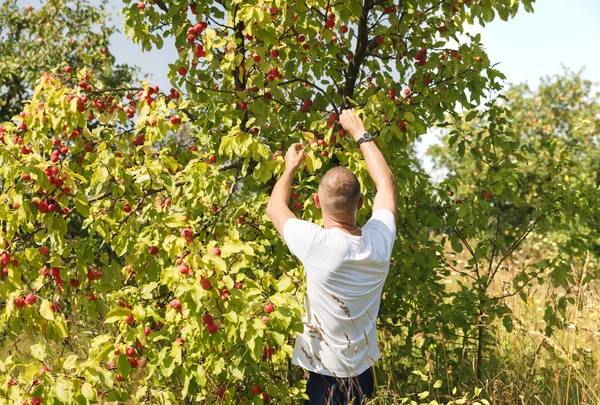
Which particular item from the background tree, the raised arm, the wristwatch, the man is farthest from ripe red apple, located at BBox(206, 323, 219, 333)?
the background tree

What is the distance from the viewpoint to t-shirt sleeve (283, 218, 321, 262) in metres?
2.72

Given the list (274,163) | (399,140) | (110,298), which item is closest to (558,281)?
(399,140)

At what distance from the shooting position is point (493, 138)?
4.80 metres

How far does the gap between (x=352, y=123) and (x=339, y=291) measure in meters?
1.18

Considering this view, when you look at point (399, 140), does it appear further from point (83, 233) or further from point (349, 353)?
point (83, 233)

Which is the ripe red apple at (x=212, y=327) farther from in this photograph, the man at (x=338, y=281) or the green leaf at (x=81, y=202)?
the green leaf at (x=81, y=202)

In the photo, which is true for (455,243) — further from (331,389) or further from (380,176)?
(331,389)

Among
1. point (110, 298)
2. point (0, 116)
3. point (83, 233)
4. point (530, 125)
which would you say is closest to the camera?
point (110, 298)

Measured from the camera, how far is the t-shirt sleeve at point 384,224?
2.93 metres

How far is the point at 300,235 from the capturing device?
2.75 meters

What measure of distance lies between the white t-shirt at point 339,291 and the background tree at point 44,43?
7.38m

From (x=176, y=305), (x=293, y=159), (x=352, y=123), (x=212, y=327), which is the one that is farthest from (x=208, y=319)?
(x=352, y=123)

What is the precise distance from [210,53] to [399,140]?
4.29 feet

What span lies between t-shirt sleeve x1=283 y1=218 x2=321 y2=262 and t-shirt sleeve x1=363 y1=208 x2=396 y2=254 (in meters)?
0.33
